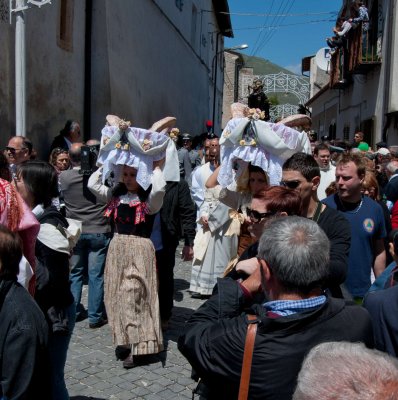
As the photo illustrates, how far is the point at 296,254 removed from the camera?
2125mm

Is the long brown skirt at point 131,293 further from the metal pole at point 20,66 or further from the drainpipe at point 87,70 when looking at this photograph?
the drainpipe at point 87,70

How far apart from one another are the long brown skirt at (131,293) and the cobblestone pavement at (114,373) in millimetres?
205

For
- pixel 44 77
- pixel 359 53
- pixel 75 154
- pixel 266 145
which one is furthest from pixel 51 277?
pixel 359 53

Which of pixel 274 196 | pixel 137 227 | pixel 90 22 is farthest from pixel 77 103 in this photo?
pixel 274 196

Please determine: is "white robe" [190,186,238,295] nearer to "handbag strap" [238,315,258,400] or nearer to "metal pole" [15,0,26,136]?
"metal pole" [15,0,26,136]

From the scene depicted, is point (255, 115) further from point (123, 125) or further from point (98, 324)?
point (98, 324)

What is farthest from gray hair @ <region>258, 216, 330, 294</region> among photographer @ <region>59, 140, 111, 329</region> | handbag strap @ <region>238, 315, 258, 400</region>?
photographer @ <region>59, 140, 111, 329</region>

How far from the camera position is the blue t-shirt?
4.26 m

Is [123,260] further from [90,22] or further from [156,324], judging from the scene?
[90,22]

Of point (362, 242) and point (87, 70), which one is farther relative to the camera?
point (87, 70)

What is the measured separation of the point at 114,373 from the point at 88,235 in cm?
165

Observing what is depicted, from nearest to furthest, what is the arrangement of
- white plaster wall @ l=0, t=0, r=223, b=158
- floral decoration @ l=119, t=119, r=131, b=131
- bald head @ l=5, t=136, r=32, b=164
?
floral decoration @ l=119, t=119, r=131, b=131 → bald head @ l=5, t=136, r=32, b=164 → white plaster wall @ l=0, t=0, r=223, b=158

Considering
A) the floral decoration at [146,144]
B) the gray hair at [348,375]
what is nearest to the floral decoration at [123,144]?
the floral decoration at [146,144]

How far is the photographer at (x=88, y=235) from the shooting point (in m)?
5.93
